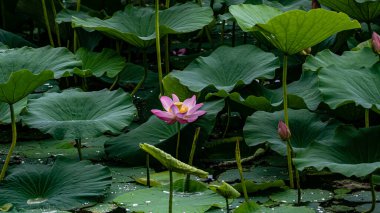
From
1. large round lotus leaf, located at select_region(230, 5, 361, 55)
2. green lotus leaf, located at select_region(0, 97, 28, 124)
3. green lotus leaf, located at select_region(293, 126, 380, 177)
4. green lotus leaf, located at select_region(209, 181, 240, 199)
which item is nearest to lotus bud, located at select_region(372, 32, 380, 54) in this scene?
large round lotus leaf, located at select_region(230, 5, 361, 55)

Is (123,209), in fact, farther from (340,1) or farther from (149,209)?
(340,1)

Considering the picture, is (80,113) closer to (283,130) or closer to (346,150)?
(283,130)

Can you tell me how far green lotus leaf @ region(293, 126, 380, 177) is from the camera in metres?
1.99

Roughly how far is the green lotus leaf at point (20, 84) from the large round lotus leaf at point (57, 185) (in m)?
0.21

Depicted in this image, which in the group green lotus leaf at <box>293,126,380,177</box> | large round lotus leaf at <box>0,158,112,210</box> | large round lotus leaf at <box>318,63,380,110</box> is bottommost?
large round lotus leaf at <box>0,158,112,210</box>

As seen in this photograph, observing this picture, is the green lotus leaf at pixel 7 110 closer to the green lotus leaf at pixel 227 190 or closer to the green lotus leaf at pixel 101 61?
the green lotus leaf at pixel 101 61

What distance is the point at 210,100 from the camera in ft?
8.33

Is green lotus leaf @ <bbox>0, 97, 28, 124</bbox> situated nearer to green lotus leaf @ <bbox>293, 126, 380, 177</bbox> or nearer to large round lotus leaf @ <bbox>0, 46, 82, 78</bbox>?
large round lotus leaf @ <bbox>0, 46, 82, 78</bbox>

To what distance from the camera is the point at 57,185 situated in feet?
7.18

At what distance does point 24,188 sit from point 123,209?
28 centimetres

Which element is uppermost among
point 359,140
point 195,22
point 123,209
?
Result: point 195,22

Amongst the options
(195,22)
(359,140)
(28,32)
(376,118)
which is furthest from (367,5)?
(28,32)

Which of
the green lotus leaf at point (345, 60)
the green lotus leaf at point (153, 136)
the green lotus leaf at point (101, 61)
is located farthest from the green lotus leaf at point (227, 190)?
the green lotus leaf at point (101, 61)

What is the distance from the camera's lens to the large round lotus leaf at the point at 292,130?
7.46ft
